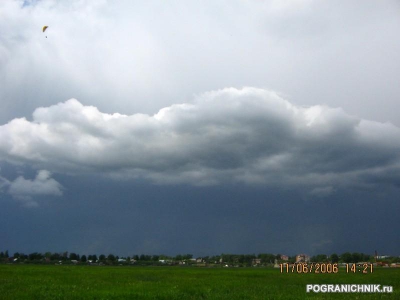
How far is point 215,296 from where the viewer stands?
1272 inches

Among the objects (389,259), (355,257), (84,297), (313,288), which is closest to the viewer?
(84,297)

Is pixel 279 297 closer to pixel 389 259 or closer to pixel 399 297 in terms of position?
pixel 399 297

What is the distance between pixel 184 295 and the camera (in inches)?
1287

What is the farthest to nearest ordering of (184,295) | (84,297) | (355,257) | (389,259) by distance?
(389,259), (355,257), (184,295), (84,297)

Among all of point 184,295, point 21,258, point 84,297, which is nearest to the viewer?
point 84,297

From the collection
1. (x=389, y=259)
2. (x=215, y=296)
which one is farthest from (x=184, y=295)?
(x=389, y=259)

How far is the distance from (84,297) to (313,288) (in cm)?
2167

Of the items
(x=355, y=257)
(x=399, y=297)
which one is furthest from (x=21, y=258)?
(x=399, y=297)

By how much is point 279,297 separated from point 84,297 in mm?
14484

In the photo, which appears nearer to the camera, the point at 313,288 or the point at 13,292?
the point at 13,292

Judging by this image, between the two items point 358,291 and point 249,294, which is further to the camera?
point 358,291

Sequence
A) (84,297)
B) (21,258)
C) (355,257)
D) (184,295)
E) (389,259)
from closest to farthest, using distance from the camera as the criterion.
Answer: (84,297)
(184,295)
(355,257)
(389,259)
(21,258)

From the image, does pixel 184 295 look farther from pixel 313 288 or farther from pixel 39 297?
pixel 313 288

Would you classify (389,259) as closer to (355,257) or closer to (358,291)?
(355,257)
